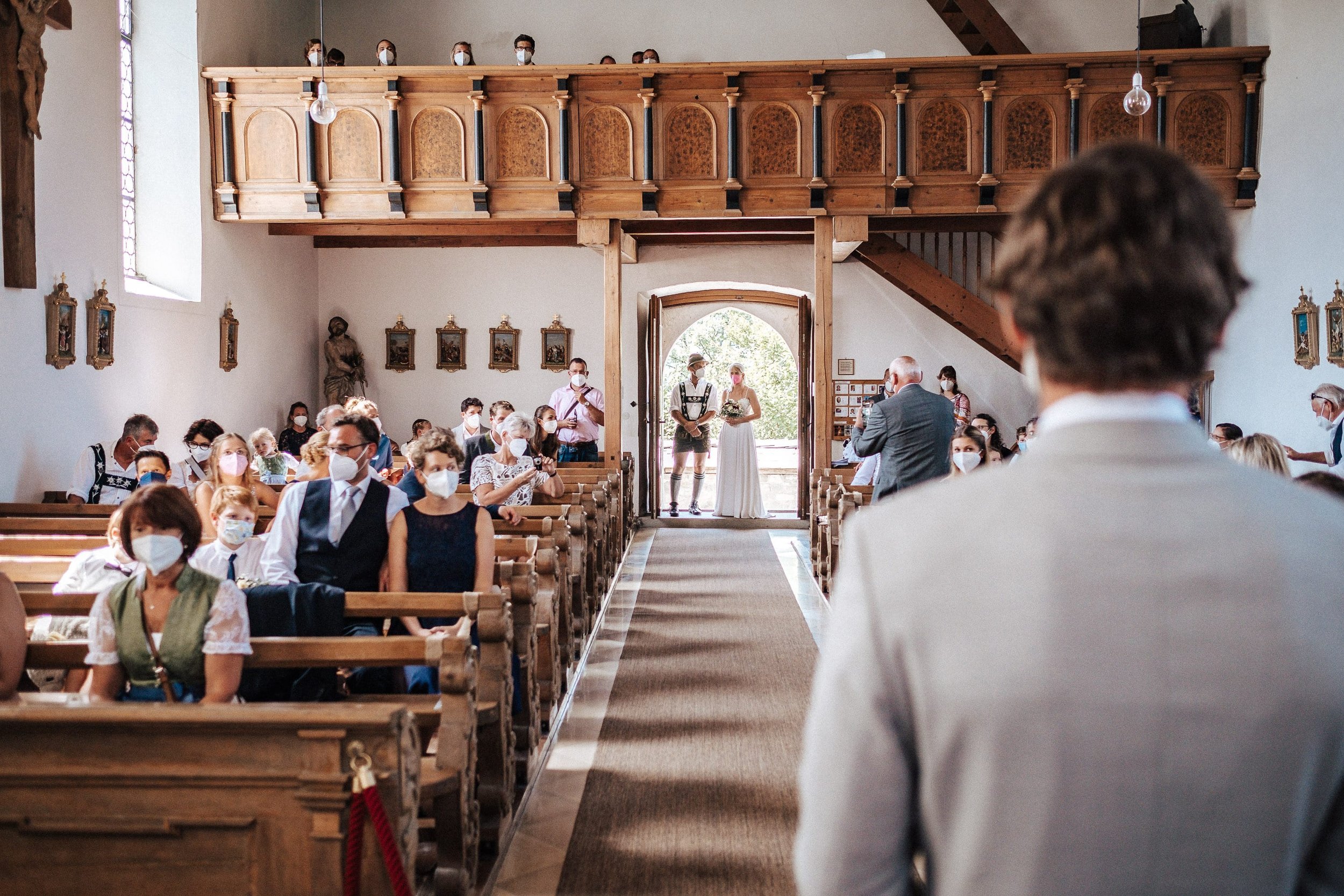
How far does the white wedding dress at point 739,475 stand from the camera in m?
12.7

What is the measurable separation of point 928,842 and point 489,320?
42.7 ft

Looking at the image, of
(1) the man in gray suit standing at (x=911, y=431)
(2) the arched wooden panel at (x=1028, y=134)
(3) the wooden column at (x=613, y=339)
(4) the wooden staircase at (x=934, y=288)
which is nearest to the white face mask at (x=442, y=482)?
(1) the man in gray suit standing at (x=911, y=431)

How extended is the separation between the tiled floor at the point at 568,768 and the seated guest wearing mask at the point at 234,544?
143 centimetres

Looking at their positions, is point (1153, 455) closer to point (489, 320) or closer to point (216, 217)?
point (216, 217)

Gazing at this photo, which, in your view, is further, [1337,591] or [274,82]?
[274,82]

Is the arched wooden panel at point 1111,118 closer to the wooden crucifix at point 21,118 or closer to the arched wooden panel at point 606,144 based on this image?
the arched wooden panel at point 606,144

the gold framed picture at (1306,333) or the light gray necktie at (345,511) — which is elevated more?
the gold framed picture at (1306,333)

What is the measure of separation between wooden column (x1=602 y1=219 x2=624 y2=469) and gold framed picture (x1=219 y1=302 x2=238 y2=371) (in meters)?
3.92

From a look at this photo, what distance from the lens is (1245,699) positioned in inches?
37.5

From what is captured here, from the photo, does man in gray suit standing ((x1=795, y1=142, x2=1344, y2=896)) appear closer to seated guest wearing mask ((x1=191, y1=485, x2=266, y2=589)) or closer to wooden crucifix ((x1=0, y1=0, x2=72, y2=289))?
seated guest wearing mask ((x1=191, y1=485, x2=266, y2=589))

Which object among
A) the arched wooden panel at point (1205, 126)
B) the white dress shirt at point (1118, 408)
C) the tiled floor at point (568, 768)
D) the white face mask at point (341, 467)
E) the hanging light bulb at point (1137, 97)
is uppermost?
the arched wooden panel at point (1205, 126)

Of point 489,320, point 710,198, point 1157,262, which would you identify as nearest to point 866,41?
point 710,198

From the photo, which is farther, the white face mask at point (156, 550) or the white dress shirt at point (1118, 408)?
the white face mask at point (156, 550)

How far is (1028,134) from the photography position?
985cm
